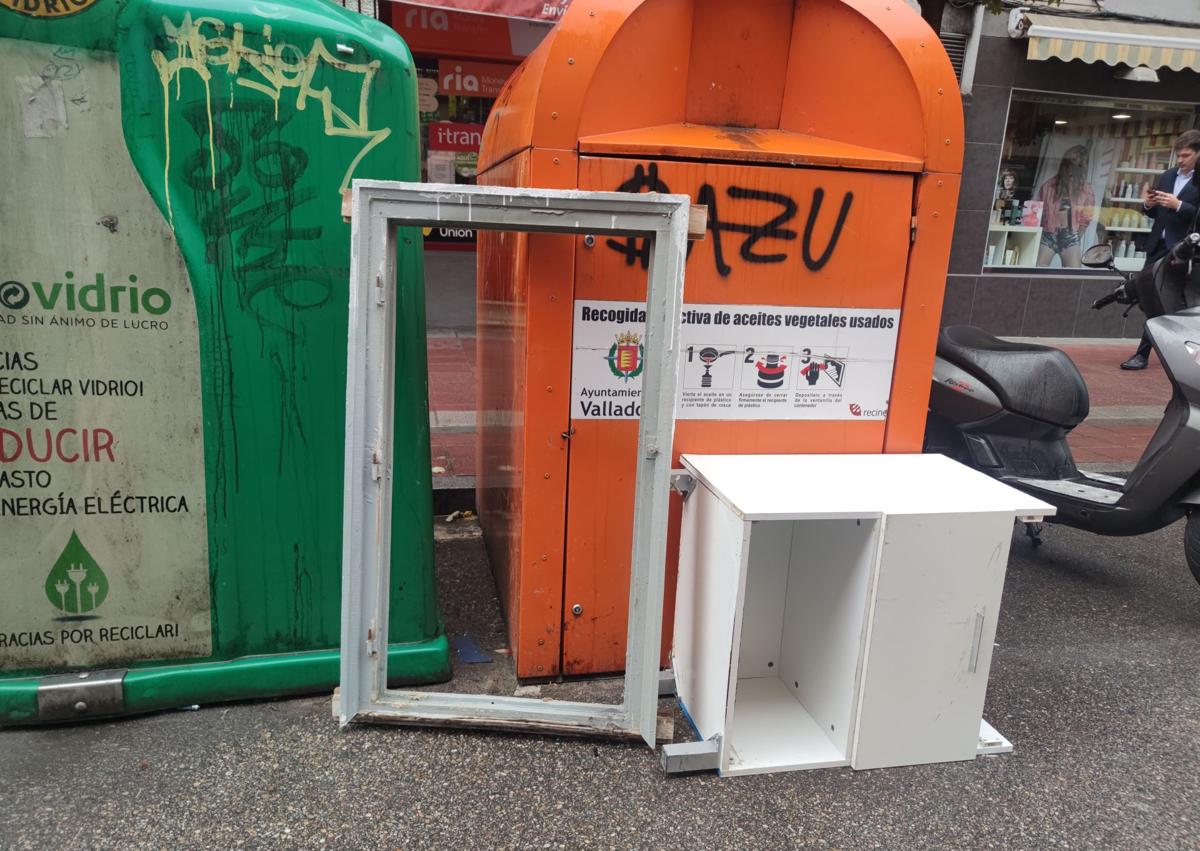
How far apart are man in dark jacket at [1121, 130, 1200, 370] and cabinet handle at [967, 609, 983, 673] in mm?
4490

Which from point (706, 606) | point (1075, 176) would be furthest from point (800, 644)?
point (1075, 176)

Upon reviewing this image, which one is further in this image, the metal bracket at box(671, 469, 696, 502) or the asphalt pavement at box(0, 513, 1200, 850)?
the metal bracket at box(671, 469, 696, 502)

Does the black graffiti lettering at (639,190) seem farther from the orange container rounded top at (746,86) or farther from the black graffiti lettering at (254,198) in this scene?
the black graffiti lettering at (254,198)

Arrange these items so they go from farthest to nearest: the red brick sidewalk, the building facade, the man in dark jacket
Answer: the building facade, the man in dark jacket, the red brick sidewalk

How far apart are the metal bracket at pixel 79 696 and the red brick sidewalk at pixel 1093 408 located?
2.15m

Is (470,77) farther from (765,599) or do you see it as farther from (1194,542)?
(1194,542)

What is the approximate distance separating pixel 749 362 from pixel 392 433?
45.7 inches

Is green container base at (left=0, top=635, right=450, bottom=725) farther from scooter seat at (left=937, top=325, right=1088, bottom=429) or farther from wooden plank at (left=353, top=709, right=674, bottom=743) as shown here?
scooter seat at (left=937, top=325, right=1088, bottom=429)

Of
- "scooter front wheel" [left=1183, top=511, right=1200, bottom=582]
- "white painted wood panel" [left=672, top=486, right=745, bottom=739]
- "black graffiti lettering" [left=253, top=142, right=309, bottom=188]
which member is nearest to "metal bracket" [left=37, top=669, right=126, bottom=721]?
"black graffiti lettering" [left=253, top=142, right=309, bottom=188]

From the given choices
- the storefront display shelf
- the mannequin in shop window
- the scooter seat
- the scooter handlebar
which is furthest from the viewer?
the mannequin in shop window

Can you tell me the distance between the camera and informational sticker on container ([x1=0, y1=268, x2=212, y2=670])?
2232mm

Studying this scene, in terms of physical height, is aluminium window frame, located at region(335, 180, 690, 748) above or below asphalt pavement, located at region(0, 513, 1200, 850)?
above

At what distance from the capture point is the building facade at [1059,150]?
8469mm

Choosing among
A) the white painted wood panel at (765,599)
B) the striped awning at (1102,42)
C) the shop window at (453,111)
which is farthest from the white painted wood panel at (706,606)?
the striped awning at (1102,42)
